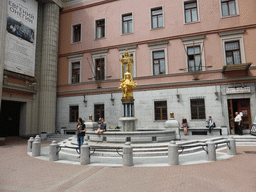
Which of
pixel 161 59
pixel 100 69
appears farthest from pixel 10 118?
pixel 161 59

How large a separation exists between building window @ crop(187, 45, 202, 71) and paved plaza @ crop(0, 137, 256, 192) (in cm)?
1138

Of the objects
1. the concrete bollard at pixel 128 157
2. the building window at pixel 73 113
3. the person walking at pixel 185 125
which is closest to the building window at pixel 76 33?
the building window at pixel 73 113

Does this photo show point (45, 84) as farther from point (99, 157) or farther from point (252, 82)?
point (252, 82)

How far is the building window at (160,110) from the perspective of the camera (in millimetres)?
18217

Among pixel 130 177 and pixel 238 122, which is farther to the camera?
pixel 238 122

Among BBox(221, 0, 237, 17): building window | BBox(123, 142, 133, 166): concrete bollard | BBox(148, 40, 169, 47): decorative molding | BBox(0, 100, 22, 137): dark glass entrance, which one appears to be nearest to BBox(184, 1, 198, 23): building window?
BBox(221, 0, 237, 17): building window

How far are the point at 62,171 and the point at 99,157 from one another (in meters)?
2.22

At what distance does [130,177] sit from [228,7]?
18.4 meters

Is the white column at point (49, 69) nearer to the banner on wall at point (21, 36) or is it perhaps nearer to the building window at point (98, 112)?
the banner on wall at point (21, 36)

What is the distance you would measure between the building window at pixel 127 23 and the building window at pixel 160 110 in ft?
28.4

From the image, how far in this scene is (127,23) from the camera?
21094 mm

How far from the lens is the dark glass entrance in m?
20.6

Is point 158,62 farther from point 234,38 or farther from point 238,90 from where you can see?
point 238,90

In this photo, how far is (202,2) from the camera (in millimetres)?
18219
